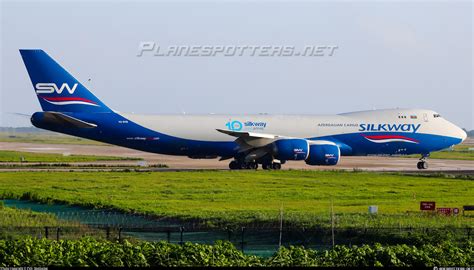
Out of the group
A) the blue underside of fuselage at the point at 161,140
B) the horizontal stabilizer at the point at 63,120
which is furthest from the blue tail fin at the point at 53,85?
the horizontal stabilizer at the point at 63,120

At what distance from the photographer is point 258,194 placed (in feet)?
152

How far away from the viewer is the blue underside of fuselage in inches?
2511

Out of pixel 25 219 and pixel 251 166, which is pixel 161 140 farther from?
pixel 25 219

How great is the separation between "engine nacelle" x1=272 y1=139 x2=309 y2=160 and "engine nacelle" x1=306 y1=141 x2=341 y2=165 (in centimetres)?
71

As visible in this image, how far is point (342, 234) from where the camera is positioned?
31.5 metres

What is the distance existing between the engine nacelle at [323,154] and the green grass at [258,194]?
1313 millimetres

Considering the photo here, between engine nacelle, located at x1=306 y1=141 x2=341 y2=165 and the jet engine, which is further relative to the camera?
engine nacelle, located at x1=306 y1=141 x2=341 y2=165

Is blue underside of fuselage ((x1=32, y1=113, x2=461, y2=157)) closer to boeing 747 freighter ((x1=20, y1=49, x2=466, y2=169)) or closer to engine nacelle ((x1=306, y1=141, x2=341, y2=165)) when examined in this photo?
boeing 747 freighter ((x1=20, y1=49, x2=466, y2=169))

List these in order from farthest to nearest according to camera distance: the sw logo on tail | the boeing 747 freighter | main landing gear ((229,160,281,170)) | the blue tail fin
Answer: main landing gear ((229,160,281,170)) → the boeing 747 freighter → the sw logo on tail → the blue tail fin

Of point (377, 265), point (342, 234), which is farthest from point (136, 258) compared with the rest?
point (342, 234)

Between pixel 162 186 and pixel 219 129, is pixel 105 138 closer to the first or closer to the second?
pixel 219 129

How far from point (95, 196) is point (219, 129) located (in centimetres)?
2035

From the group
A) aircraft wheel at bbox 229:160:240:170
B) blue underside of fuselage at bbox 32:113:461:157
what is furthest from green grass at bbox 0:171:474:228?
aircraft wheel at bbox 229:160:240:170

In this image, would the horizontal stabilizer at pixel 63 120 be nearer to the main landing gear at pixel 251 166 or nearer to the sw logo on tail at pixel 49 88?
the sw logo on tail at pixel 49 88
